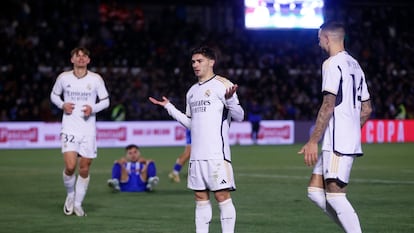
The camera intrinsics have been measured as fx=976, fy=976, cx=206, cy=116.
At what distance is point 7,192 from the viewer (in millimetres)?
17844

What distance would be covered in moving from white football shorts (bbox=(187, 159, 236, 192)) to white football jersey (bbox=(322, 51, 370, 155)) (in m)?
1.23

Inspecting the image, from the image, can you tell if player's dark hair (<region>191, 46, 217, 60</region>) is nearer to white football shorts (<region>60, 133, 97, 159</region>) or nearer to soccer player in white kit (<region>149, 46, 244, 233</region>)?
soccer player in white kit (<region>149, 46, 244, 233</region>)

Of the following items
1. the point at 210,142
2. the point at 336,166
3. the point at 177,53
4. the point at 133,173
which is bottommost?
Answer: the point at 133,173

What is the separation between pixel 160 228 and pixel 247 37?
34385 millimetres

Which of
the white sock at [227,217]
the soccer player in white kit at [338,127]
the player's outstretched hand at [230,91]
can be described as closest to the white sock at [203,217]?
the white sock at [227,217]

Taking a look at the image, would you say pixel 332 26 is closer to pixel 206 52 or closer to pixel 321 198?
pixel 206 52

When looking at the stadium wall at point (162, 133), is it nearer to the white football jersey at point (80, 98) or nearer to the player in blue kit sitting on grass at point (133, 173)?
the player in blue kit sitting on grass at point (133, 173)

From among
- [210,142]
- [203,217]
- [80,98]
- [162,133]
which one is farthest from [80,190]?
[162,133]

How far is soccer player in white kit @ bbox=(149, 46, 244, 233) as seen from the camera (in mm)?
10305

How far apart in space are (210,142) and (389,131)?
30.6 metres

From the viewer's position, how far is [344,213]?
948 centimetres

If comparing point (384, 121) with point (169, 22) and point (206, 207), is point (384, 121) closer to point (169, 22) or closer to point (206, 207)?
point (169, 22)

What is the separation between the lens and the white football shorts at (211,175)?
1029 centimetres

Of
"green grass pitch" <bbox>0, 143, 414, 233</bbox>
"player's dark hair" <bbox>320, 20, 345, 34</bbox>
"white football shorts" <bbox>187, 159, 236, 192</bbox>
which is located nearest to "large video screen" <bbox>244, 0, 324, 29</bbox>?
"green grass pitch" <bbox>0, 143, 414, 233</bbox>
